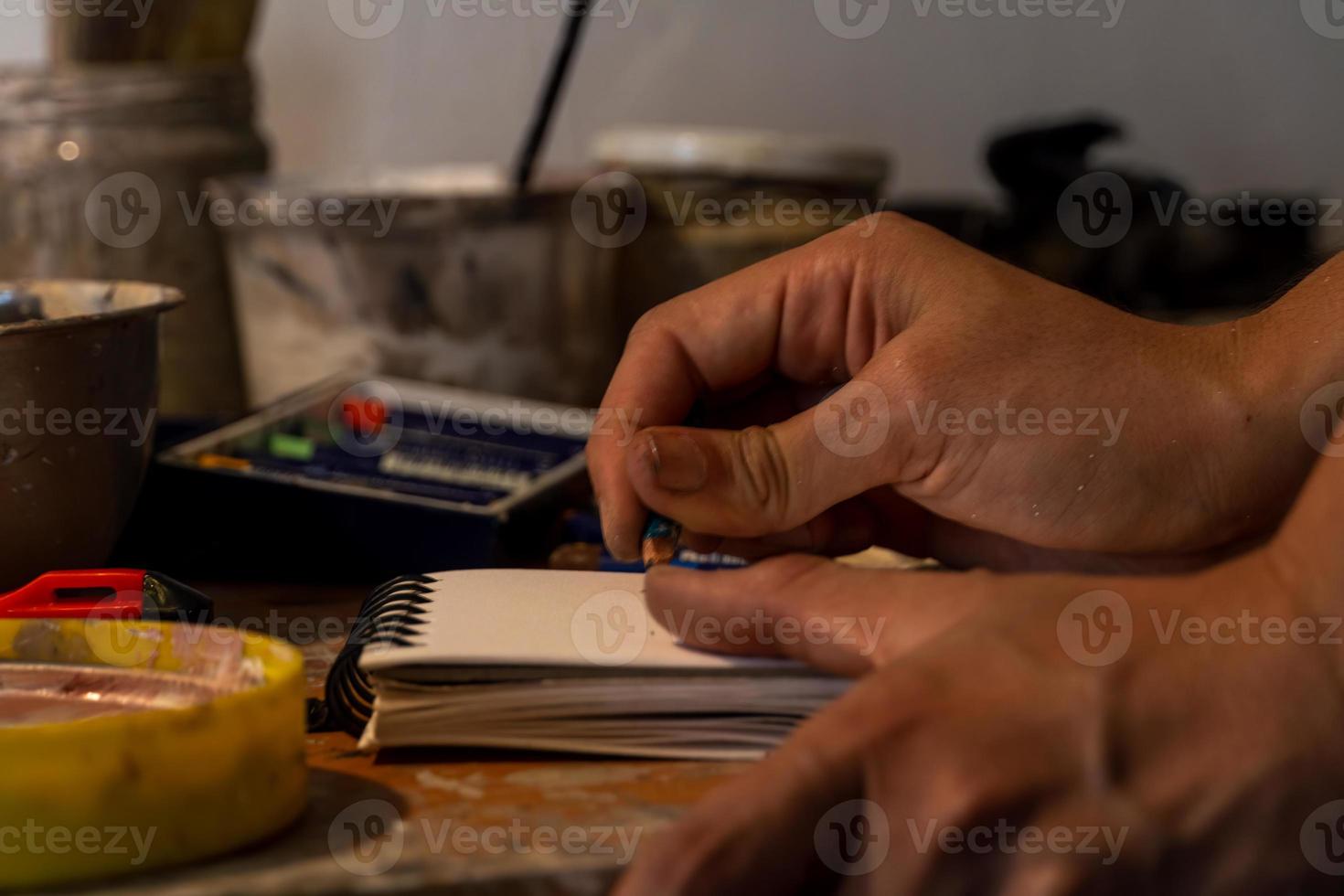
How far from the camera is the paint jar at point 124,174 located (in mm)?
1264

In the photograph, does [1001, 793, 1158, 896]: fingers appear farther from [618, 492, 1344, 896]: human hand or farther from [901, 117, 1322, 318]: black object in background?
[901, 117, 1322, 318]: black object in background

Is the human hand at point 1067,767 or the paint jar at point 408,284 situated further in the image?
the paint jar at point 408,284

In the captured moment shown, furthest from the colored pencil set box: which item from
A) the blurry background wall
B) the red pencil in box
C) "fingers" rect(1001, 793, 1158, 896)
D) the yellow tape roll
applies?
the blurry background wall

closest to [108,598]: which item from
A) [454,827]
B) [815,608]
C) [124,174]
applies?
[454,827]

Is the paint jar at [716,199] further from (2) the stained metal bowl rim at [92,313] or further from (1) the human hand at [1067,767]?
(1) the human hand at [1067,767]

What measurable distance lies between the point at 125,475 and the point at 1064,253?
1246 millimetres

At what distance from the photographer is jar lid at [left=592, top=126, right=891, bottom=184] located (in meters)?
1.35

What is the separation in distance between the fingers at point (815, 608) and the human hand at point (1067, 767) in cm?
3

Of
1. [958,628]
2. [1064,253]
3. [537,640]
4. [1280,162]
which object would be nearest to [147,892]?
[537,640]

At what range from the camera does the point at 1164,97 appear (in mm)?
1956

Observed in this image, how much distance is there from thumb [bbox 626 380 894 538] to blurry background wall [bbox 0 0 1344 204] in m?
1.21

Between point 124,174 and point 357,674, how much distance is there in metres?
0.90

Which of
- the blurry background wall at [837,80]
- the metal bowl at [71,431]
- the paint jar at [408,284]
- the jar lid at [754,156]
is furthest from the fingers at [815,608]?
the blurry background wall at [837,80]

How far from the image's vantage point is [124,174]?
51.0 inches
